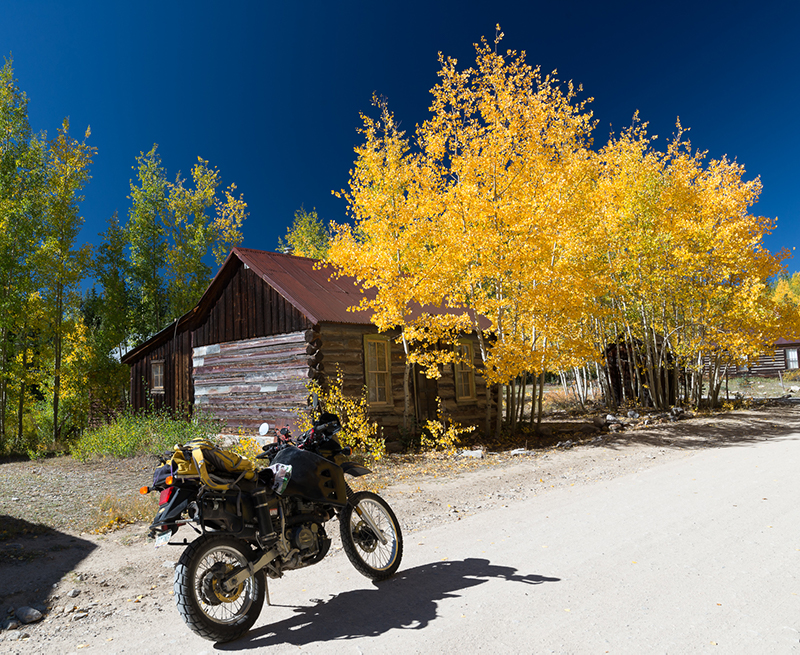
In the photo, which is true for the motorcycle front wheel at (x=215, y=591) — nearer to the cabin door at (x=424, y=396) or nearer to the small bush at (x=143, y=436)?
the small bush at (x=143, y=436)

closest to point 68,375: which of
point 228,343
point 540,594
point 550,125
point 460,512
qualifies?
point 228,343

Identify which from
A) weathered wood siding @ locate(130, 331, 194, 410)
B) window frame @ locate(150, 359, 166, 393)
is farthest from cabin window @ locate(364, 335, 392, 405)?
window frame @ locate(150, 359, 166, 393)

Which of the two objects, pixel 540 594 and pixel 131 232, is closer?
pixel 540 594

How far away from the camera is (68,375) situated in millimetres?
15875

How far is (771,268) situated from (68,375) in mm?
21635

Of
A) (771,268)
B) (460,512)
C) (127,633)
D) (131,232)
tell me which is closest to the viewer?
(127,633)

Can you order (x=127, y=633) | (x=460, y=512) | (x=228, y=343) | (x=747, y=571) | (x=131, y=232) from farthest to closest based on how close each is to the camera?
(x=131, y=232)
(x=228, y=343)
(x=460, y=512)
(x=747, y=571)
(x=127, y=633)

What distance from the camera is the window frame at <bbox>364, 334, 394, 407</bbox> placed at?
13.6 m

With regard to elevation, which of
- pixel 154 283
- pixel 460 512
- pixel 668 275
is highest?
pixel 154 283

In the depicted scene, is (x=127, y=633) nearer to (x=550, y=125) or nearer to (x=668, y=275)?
(x=550, y=125)

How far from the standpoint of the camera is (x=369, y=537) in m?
4.46

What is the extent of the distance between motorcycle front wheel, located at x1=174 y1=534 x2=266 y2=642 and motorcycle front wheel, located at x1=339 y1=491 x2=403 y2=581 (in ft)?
2.64

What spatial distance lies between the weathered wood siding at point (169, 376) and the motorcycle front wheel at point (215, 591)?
13.7m

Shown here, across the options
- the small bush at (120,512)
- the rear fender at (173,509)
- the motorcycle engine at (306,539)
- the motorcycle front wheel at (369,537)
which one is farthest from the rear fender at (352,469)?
the small bush at (120,512)
